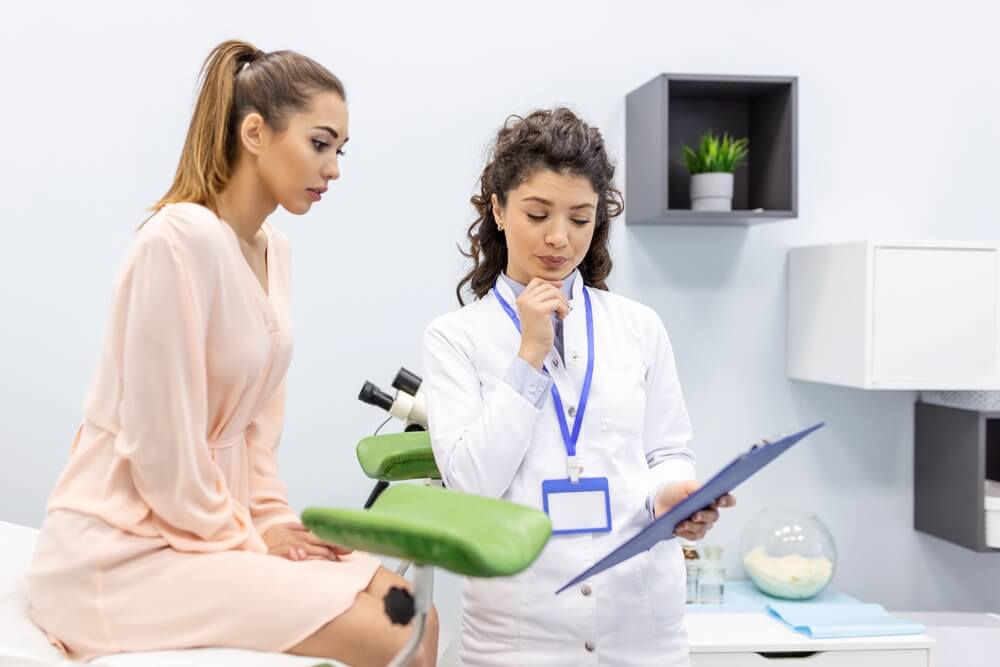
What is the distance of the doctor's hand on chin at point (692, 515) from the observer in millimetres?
1436

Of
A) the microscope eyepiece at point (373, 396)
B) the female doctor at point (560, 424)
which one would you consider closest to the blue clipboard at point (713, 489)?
the female doctor at point (560, 424)

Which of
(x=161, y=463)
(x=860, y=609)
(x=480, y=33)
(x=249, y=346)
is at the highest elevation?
(x=480, y=33)

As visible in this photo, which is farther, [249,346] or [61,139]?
[61,139]

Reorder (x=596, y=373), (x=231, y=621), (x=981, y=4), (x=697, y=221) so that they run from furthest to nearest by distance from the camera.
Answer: (x=981, y=4)
(x=697, y=221)
(x=596, y=373)
(x=231, y=621)

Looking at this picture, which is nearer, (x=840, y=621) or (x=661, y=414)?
(x=661, y=414)

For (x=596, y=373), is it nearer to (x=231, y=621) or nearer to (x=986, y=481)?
(x=231, y=621)

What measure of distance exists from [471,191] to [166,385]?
165 cm

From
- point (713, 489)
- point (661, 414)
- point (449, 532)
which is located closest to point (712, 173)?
point (661, 414)

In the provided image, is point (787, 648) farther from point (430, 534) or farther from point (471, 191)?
point (430, 534)

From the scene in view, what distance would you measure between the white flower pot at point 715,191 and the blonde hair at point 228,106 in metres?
1.48

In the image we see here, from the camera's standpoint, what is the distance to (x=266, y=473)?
1548mm

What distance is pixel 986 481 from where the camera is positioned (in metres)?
2.78

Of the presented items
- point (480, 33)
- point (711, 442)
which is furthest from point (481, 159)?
point (711, 442)

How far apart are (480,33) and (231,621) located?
6.37 feet
